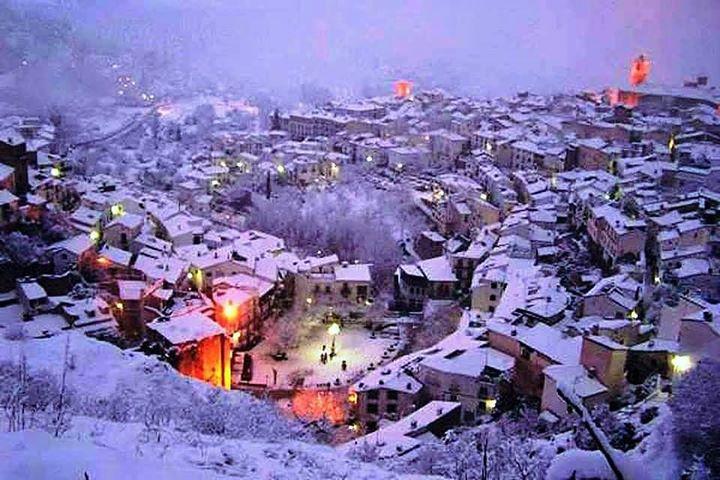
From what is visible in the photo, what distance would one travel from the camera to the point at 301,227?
80.1 ft

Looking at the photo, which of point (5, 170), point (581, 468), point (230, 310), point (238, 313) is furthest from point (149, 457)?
point (5, 170)

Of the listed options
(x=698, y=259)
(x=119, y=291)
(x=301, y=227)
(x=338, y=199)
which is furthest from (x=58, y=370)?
(x=338, y=199)

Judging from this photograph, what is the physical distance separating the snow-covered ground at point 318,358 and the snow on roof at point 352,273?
1.74m

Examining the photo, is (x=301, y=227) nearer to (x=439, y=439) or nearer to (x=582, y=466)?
(x=439, y=439)

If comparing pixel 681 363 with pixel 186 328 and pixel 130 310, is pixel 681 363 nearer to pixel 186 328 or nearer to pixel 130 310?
pixel 186 328

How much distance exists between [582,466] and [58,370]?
8075mm

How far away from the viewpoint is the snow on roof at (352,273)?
19.2 metres

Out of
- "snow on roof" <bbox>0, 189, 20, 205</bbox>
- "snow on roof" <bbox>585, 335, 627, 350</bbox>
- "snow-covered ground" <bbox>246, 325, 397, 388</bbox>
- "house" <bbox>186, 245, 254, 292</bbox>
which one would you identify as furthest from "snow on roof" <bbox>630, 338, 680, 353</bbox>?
"snow on roof" <bbox>0, 189, 20, 205</bbox>

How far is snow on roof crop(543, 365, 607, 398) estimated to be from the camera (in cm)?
976

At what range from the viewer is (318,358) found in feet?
52.1

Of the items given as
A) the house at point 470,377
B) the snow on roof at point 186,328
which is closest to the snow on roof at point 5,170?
the snow on roof at point 186,328

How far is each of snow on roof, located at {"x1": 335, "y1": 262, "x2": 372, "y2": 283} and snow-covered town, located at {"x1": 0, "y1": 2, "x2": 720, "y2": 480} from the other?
19 cm

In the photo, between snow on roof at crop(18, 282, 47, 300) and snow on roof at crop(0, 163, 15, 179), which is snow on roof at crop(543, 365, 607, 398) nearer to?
snow on roof at crop(18, 282, 47, 300)

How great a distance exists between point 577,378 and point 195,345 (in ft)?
22.0
